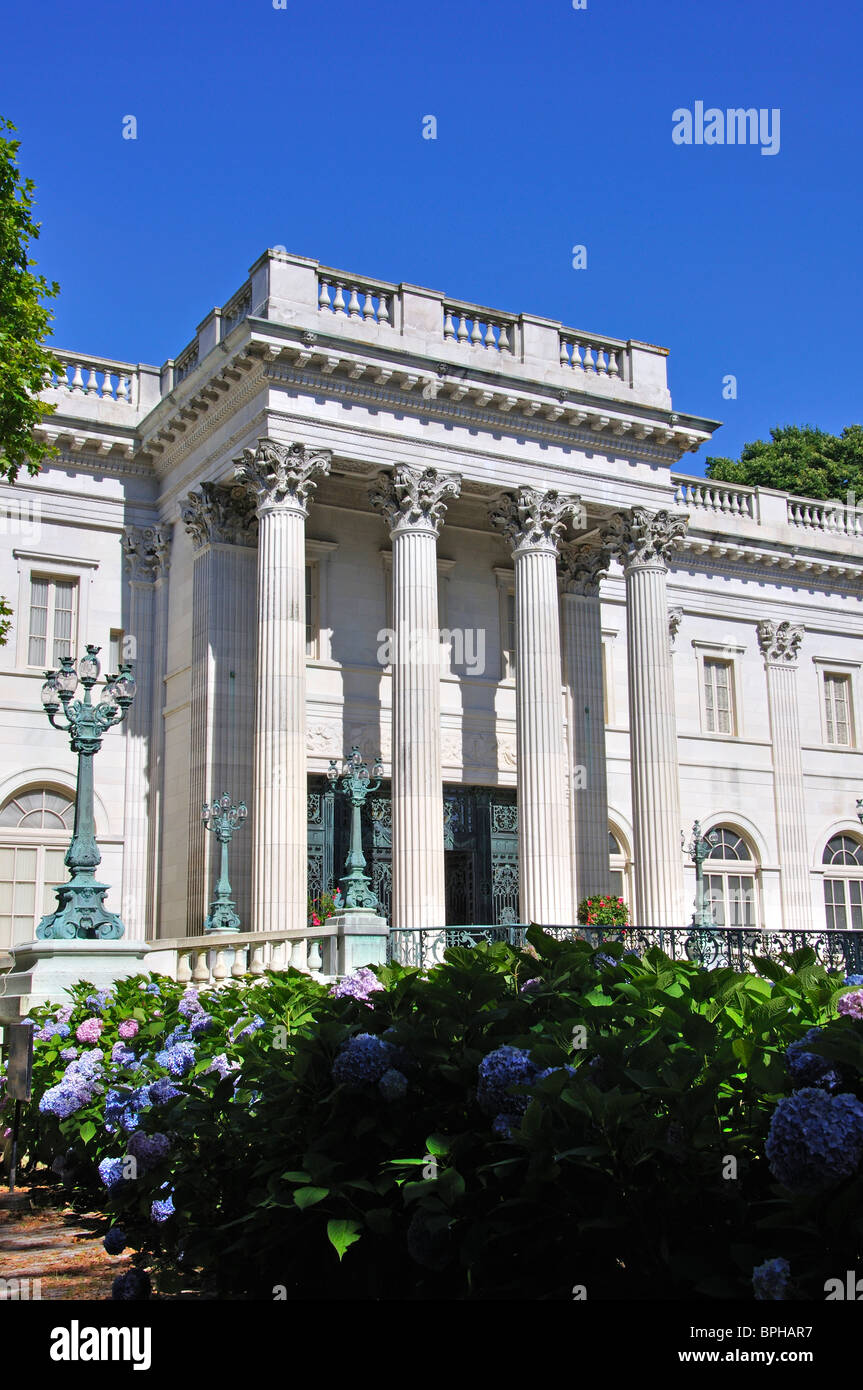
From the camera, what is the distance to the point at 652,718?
2612 centimetres

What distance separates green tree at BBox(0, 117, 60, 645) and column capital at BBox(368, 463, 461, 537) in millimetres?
6828

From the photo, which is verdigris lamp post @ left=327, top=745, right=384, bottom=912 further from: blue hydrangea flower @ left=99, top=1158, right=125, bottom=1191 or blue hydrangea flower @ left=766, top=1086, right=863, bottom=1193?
blue hydrangea flower @ left=766, top=1086, right=863, bottom=1193

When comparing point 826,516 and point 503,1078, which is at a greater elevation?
point 826,516

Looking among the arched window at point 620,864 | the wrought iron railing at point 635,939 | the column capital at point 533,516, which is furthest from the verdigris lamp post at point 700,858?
the column capital at point 533,516

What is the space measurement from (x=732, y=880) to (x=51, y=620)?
744 inches

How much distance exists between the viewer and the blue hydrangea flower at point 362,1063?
441 cm

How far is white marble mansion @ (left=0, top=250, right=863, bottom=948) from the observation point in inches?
912

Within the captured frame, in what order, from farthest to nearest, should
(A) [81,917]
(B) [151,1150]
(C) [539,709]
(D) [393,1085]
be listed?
1. (C) [539,709]
2. (A) [81,917]
3. (B) [151,1150]
4. (D) [393,1085]

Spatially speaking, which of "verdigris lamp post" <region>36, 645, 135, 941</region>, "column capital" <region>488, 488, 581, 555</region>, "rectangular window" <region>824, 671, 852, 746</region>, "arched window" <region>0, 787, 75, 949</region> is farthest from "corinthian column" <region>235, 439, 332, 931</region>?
"rectangular window" <region>824, 671, 852, 746</region>

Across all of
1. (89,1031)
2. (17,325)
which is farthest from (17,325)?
(89,1031)

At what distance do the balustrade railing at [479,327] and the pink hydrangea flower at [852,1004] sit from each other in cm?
2248

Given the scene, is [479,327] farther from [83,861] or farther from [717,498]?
[83,861]
